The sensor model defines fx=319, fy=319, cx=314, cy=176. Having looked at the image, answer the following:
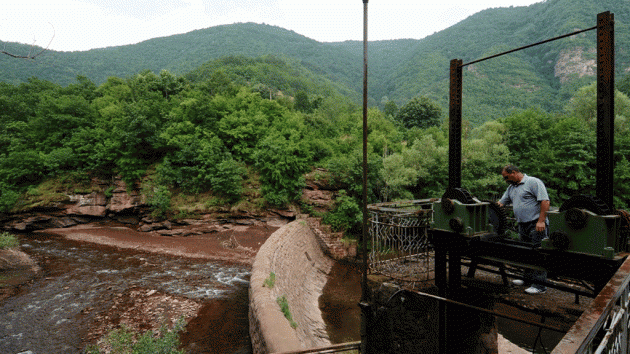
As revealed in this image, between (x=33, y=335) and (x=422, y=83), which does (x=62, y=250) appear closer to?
(x=33, y=335)

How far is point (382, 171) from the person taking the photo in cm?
1752

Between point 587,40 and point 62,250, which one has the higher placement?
point 587,40

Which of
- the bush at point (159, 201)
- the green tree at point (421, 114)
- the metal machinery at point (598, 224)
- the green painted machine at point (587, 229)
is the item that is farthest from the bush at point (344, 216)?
the green tree at point (421, 114)

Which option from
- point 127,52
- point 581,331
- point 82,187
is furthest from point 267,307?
point 127,52

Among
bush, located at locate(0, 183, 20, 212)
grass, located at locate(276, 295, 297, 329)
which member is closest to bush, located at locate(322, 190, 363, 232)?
grass, located at locate(276, 295, 297, 329)

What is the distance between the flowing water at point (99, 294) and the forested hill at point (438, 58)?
44.2 feet

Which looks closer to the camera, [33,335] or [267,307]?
[267,307]

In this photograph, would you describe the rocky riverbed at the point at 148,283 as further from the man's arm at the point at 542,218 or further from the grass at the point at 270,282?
the man's arm at the point at 542,218

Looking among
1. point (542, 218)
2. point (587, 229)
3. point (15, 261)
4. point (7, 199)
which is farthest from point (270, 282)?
point (7, 199)

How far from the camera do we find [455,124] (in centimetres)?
490

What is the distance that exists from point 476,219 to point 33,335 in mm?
11550

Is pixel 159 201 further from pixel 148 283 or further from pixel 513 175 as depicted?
pixel 513 175

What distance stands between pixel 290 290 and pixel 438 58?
68.8m

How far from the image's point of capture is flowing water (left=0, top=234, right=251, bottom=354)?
8.50m
